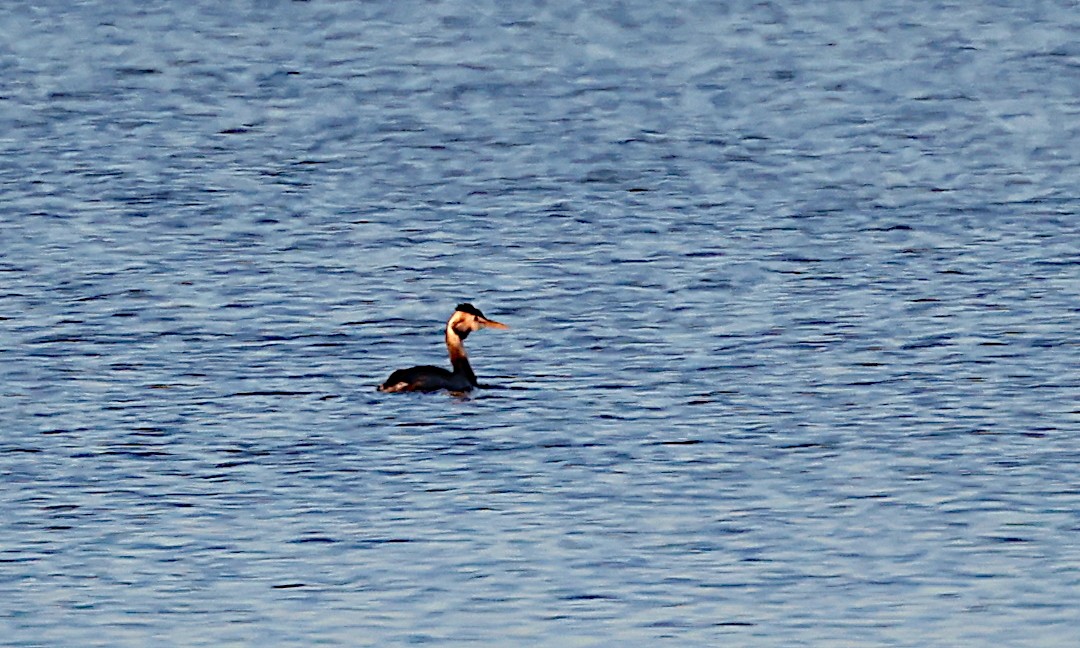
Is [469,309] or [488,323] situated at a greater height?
[469,309]

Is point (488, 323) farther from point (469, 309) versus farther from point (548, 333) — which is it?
point (548, 333)

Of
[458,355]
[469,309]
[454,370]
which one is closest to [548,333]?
[469,309]

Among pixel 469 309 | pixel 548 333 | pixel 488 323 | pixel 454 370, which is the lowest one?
pixel 548 333

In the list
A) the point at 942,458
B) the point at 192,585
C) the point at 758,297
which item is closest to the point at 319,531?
the point at 192,585

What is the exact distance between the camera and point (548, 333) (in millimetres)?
23781

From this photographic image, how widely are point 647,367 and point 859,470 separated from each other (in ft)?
13.1

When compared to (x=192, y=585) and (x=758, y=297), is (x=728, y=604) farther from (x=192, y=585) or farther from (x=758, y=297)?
(x=758, y=297)

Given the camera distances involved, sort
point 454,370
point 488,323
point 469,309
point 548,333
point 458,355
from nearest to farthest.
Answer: point 454,370, point 458,355, point 469,309, point 488,323, point 548,333

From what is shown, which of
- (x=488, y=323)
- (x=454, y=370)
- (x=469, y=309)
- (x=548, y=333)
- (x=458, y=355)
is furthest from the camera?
(x=548, y=333)

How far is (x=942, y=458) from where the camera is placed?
18.8 m

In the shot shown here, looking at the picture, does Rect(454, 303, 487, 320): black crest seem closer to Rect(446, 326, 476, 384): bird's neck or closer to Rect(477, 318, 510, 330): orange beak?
Rect(477, 318, 510, 330): orange beak

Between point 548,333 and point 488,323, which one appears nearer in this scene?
point 488,323

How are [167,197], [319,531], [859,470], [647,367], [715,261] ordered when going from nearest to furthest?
1. [319,531]
2. [859,470]
3. [647,367]
4. [715,261]
5. [167,197]

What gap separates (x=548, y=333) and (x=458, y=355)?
120cm
